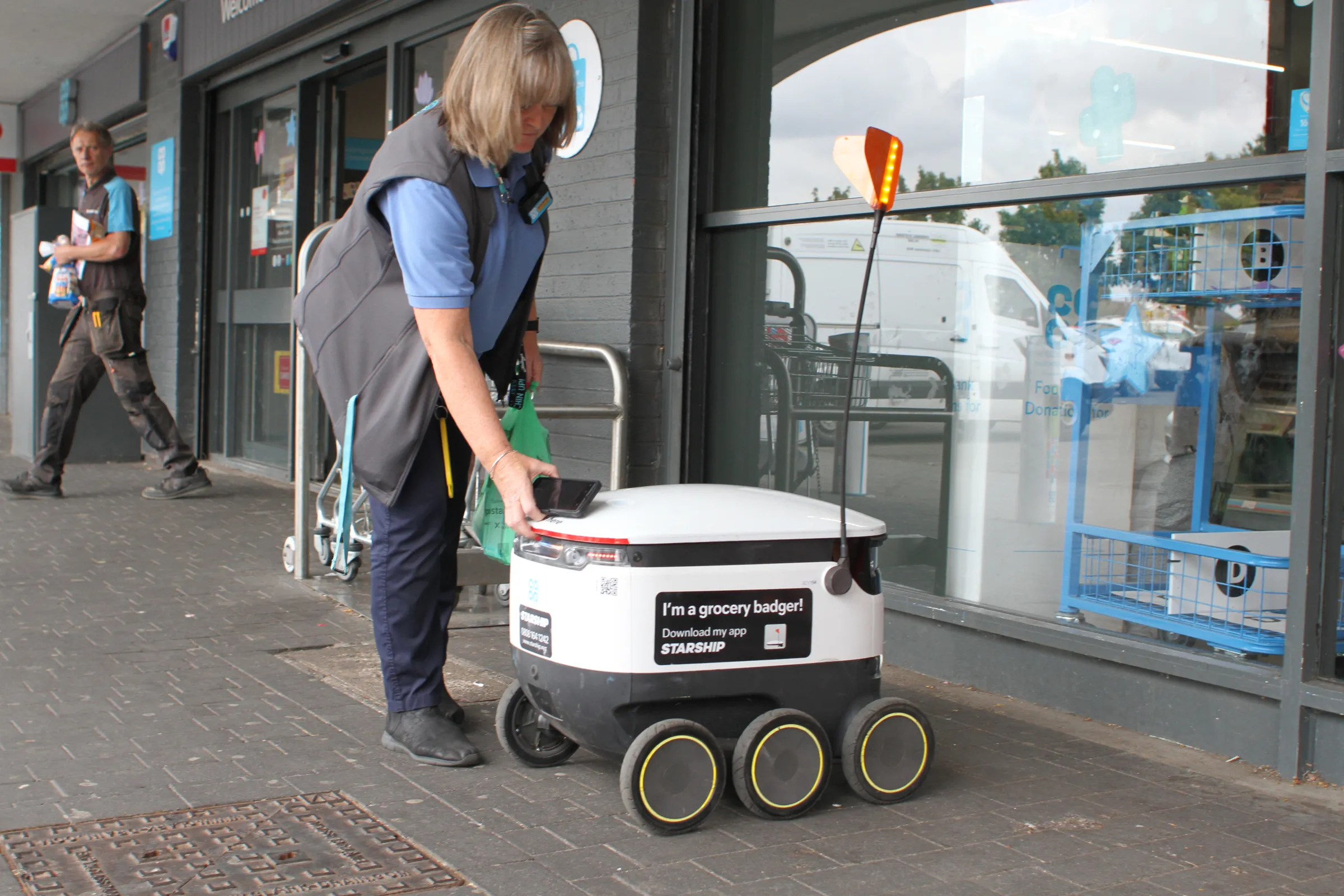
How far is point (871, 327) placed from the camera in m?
4.90

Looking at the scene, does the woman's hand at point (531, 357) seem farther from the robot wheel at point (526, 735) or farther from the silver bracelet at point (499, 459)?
the robot wheel at point (526, 735)

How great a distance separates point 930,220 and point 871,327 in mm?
458

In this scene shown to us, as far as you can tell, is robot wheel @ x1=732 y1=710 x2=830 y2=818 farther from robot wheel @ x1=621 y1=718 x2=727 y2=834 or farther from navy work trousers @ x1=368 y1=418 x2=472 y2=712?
navy work trousers @ x1=368 y1=418 x2=472 y2=712

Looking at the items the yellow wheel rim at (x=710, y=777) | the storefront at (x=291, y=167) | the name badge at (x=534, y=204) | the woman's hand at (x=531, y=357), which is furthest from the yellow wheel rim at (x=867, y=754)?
the storefront at (x=291, y=167)

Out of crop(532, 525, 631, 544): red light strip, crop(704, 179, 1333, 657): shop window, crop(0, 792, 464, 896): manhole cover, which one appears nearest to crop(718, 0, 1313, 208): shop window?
crop(704, 179, 1333, 657): shop window

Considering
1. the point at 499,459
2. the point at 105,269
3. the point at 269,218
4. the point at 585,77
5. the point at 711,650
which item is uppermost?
the point at 585,77

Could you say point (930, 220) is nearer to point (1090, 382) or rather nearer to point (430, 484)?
point (1090, 382)

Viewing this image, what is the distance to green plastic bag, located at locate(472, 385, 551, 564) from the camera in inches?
156

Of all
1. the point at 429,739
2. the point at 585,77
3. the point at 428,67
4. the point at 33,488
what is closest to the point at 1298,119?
the point at 429,739

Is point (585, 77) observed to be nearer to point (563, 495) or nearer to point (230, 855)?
point (563, 495)

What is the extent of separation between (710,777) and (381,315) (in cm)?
138

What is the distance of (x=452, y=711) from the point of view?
3633mm

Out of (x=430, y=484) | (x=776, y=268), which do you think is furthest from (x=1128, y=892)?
(x=776, y=268)

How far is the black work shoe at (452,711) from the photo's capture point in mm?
3590
